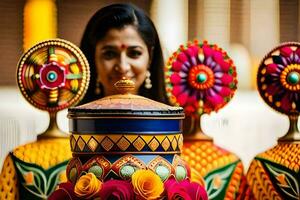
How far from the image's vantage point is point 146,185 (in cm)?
183

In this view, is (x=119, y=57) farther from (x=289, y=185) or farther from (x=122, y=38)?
(x=289, y=185)

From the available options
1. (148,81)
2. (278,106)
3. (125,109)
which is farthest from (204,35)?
(125,109)

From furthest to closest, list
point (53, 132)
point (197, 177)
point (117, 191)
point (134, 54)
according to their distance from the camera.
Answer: point (134, 54) < point (53, 132) < point (197, 177) < point (117, 191)

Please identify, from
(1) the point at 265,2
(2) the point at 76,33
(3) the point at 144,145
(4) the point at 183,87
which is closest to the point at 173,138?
(3) the point at 144,145

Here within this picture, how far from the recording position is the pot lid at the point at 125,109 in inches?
74.0

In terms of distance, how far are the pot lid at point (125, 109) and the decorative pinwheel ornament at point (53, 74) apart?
19.1 inches

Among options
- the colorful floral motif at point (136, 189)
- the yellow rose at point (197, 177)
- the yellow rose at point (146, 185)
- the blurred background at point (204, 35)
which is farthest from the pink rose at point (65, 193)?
the blurred background at point (204, 35)

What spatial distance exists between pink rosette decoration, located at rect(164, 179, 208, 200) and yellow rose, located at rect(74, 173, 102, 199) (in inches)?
4.7

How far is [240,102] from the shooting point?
12.2 feet

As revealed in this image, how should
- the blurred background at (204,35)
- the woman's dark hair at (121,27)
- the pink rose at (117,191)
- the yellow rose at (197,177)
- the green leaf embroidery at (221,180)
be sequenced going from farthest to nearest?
1. the blurred background at (204,35)
2. the woman's dark hair at (121,27)
3. the green leaf embroidery at (221,180)
4. the yellow rose at (197,177)
5. the pink rose at (117,191)

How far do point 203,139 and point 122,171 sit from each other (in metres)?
0.71

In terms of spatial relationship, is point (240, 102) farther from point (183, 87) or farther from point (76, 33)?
point (183, 87)

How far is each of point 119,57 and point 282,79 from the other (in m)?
0.39

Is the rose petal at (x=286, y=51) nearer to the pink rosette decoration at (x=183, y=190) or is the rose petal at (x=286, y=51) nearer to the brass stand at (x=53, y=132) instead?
the brass stand at (x=53, y=132)
